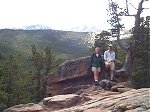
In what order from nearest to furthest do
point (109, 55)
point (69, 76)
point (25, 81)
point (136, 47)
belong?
point (109, 55), point (136, 47), point (69, 76), point (25, 81)

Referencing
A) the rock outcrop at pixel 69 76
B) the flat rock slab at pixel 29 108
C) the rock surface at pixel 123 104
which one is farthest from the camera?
the rock outcrop at pixel 69 76

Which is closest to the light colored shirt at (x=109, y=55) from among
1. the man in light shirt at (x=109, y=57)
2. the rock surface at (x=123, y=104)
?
the man in light shirt at (x=109, y=57)

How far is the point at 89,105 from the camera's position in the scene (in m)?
16.9

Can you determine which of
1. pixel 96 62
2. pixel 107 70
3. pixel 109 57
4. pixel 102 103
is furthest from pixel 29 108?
pixel 107 70

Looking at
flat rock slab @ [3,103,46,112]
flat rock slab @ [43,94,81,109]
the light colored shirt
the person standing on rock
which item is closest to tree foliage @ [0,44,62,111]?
the person standing on rock

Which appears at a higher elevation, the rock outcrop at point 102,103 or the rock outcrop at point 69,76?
the rock outcrop at point 102,103

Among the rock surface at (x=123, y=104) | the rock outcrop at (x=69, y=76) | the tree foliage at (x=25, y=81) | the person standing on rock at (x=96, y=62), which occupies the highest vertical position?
the person standing on rock at (x=96, y=62)

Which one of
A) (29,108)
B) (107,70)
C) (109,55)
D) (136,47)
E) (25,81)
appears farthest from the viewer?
(25,81)

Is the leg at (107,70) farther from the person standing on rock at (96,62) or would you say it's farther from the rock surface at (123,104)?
the rock surface at (123,104)

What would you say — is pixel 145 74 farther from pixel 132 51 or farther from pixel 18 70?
pixel 18 70

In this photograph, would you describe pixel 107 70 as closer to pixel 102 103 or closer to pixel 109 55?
pixel 109 55

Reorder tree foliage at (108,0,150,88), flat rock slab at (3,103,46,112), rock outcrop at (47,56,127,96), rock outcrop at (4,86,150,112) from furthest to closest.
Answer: rock outcrop at (47,56,127,96)
tree foliage at (108,0,150,88)
flat rock slab at (3,103,46,112)
rock outcrop at (4,86,150,112)

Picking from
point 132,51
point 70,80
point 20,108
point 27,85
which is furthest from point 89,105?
point 27,85

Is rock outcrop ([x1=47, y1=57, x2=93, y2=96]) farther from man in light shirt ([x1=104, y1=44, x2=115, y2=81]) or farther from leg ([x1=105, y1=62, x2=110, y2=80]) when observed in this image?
man in light shirt ([x1=104, y1=44, x2=115, y2=81])
